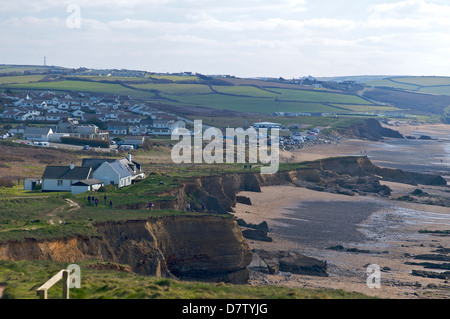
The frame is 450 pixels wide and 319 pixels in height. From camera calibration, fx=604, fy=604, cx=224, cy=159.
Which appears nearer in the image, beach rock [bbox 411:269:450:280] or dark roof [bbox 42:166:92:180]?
beach rock [bbox 411:269:450:280]

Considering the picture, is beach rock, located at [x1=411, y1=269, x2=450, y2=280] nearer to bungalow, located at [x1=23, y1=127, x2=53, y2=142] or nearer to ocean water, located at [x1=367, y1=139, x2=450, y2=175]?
ocean water, located at [x1=367, y1=139, x2=450, y2=175]

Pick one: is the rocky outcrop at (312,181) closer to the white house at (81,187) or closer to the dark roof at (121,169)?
the dark roof at (121,169)

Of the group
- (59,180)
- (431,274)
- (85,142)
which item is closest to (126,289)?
(431,274)

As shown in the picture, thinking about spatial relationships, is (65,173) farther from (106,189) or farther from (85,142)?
(85,142)

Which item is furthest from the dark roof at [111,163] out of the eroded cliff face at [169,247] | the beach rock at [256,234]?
the eroded cliff face at [169,247]

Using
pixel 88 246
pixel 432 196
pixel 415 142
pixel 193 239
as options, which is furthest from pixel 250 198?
pixel 415 142

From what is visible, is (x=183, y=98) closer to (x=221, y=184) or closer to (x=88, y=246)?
(x=221, y=184)

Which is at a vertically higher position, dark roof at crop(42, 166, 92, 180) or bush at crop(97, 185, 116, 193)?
dark roof at crop(42, 166, 92, 180)

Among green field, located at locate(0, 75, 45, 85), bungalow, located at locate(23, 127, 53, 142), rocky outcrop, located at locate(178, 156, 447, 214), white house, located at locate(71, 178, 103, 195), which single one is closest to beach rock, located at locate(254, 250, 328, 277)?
rocky outcrop, located at locate(178, 156, 447, 214)
